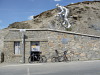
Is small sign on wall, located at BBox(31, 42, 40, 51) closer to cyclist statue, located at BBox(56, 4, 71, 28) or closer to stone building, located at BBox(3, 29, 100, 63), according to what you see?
stone building, located at BBox(3, 29, 100, 63)

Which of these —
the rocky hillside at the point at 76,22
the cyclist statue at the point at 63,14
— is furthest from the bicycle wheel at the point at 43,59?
the cyclist statue at the point at 63,14

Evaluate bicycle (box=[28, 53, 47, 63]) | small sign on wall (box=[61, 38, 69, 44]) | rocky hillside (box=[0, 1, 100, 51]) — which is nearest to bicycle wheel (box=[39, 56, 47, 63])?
bicycle (box=[28, 53, 47, 63])

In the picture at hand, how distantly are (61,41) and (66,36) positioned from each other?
2.41ft

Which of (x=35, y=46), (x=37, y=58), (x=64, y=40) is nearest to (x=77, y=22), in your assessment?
(x=64, y=40)

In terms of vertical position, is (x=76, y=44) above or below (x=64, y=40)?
below

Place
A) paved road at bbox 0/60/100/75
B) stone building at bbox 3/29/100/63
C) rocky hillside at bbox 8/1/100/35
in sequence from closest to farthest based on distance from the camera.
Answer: paved road at bbox 0/60/100/75
stone building at bbox 3/29/100/63
rocky hillside at bbox 8/1/100/35

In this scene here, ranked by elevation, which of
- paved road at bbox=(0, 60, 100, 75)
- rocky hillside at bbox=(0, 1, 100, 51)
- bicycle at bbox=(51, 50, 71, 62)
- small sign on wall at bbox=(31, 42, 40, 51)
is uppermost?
rocky hillside at bbox=(0, 1, 100, 51)

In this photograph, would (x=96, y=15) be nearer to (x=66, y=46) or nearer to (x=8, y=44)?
(x=66, y=46)

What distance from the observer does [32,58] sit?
630 inches

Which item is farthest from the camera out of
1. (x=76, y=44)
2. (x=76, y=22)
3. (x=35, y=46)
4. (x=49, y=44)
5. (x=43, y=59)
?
(x=76, y=22)

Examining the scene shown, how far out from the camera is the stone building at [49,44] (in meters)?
15.7

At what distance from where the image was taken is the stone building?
1574cm

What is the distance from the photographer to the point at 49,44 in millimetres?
15742

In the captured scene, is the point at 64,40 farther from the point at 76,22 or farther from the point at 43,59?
the point at 76,22
